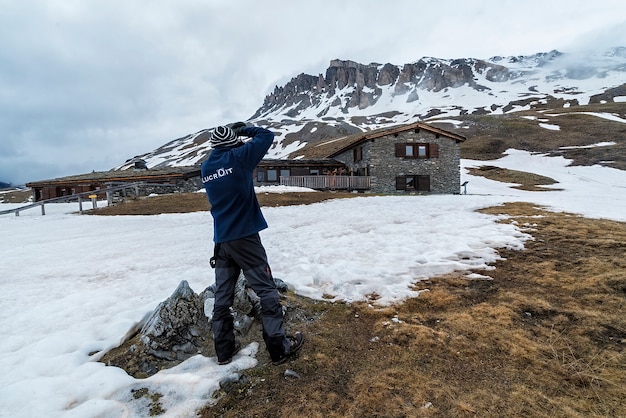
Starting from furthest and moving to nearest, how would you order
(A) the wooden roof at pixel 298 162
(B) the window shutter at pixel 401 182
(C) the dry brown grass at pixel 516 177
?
1. (A) the wooden roof at pixel 298 162
2. (C) the dry brown grass at pixel 516 177
3. (B) the window shutter at pixel 401 182

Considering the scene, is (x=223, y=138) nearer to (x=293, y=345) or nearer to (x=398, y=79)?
(x=293, y=345)

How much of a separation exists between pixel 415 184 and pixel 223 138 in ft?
108

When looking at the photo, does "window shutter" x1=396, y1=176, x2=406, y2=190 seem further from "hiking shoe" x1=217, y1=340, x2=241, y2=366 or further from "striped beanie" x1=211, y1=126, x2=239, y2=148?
"hiking shoe" x1=217, y1=340, x2=241, y2=366

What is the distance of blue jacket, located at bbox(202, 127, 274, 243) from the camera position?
3.71 meters

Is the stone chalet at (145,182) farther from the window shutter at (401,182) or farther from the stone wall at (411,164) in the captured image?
the window shutter at (401,182)

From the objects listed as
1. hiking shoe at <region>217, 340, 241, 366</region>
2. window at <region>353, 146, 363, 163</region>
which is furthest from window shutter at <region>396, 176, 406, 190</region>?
hiking shoe at <region>217, 340, 241, 366</region>

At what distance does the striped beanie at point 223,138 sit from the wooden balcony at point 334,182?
30.6m

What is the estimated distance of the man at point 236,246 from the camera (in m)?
3.68

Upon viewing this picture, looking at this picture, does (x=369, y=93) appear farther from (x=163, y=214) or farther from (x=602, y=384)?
(x=602, y=384)

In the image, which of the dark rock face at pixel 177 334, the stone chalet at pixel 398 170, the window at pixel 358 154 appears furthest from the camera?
the window at pixel 358 154

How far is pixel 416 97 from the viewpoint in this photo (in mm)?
158000

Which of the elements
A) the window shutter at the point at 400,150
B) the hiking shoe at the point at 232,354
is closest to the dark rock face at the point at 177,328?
the hiking shoe at the point at 232,354

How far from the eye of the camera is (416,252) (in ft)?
25.2

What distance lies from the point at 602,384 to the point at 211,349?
419 cm
